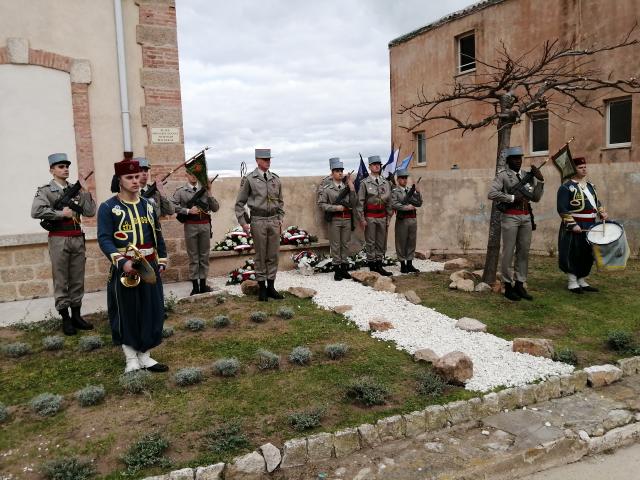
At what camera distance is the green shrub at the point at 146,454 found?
3.57m

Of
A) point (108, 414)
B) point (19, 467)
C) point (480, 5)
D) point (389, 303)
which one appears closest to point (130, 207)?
point (108, 414)

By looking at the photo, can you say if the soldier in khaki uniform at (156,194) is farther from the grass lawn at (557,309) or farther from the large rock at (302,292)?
the grass lawn at (557,309)

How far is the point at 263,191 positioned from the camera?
812 centimetres

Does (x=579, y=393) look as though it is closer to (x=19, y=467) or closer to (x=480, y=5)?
(x=19, y=467)

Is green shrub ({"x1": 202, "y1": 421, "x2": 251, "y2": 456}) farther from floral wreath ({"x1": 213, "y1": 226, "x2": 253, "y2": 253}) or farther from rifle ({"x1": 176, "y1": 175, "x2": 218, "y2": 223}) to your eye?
floral wreath ({"x1": 213, "y1": 226, "x2": 253, "y2": 253})

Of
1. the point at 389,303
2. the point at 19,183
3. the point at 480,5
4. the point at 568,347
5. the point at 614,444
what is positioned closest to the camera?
the point at 614,444

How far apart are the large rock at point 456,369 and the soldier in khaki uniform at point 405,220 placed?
5337 millimetres

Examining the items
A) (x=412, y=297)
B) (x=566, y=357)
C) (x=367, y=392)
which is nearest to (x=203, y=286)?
(x=412, y=297)

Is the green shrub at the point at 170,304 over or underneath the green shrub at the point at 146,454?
over

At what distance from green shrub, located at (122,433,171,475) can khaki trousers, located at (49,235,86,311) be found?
3467 mm

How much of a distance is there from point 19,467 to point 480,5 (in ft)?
59.7

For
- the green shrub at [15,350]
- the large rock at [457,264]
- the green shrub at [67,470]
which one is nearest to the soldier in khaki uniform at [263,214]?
the green shrub at [15,350]

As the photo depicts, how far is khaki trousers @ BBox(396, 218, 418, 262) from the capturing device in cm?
1013

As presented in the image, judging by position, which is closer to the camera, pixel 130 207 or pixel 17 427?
pixel 17 427
